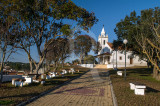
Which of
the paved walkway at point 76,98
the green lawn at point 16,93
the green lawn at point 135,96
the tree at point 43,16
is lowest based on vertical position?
the paved walkway at point 76,98

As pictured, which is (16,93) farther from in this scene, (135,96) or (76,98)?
(135,96)

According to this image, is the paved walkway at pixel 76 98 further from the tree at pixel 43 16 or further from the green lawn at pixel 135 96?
the tree at pixel 43 16

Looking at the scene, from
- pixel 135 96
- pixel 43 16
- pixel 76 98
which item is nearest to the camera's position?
pixel 76 98

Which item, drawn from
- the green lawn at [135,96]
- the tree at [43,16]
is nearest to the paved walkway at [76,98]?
the green lawn at [135,96]

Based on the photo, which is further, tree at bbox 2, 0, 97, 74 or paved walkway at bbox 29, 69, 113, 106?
tree at bbox 2, 0, 97, 74

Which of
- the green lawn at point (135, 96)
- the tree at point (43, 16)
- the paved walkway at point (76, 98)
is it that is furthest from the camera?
the tree at point (43, 16)

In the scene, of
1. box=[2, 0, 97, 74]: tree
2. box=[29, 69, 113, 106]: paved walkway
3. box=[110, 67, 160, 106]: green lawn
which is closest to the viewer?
box=[110, 67, 160, 106]: green lawn

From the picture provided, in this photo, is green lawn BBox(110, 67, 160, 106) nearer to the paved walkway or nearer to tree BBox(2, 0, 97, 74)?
the paved walkway

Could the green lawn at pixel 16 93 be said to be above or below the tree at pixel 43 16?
below

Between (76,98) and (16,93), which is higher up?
(16,93)

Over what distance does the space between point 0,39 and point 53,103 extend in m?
6.97

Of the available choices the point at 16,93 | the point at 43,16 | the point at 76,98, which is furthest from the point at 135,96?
the point at 43,16

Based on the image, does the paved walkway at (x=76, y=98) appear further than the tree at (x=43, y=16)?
No

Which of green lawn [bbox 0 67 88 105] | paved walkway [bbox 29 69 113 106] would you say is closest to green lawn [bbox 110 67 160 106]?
paved walkway [bbox 29 69 113 106]
